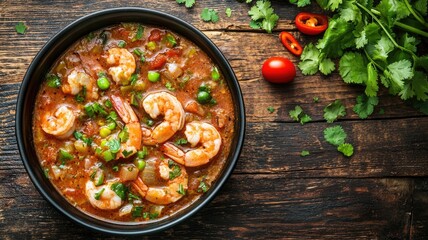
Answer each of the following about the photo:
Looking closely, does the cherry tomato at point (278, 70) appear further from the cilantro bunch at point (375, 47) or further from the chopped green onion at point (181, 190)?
the chopped green onion at point (181, 190)

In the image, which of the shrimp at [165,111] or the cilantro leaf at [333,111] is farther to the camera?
the cilantro leaf at [333,111]

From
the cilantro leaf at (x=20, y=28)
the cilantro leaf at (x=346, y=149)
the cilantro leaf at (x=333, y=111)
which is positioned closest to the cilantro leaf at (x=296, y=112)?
the cilantro leaf at (x=333, y=111)

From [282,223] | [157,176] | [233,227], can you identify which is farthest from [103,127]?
[282,223]

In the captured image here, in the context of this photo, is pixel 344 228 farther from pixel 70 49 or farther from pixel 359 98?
pixel 70 49

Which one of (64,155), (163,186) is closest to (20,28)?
(64,155)

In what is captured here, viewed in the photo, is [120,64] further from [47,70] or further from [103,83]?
[47,70]

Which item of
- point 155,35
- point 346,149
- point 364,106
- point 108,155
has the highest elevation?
point 155,35

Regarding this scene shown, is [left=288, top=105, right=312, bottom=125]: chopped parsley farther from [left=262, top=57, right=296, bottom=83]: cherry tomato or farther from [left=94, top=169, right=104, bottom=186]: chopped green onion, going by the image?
[left=94, top=169, right=104, bottom=186]: chopped green onion

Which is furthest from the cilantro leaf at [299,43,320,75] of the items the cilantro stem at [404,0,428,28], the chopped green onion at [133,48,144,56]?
the chopped green onion at [133,48,144,56]
